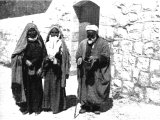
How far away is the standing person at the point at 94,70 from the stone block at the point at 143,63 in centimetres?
125

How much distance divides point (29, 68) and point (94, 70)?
1403mm

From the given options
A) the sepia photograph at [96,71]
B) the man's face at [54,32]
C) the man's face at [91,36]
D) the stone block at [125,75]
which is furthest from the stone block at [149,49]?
the man's face at [54,32]

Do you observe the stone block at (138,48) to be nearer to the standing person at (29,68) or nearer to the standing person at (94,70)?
the standing person at (94,70)

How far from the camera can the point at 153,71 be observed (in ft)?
23.3

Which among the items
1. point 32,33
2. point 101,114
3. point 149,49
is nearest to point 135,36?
point 149,49

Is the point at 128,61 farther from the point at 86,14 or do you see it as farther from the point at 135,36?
the point at 86,14

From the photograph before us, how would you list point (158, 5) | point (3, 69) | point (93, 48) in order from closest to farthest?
point (93, 48) → point (158, 5) → point (3, 69)

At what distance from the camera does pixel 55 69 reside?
253 inches

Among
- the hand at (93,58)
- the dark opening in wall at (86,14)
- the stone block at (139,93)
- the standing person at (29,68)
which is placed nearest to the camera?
the hand at (93,58)

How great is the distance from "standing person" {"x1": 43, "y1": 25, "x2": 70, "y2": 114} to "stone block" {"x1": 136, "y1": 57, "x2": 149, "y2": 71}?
1.92 metres

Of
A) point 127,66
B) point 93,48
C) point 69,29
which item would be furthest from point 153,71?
point 69,29

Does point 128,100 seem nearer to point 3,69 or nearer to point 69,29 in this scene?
point 69,29

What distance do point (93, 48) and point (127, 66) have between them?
1.63 meters

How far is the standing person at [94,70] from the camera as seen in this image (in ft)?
20.6
